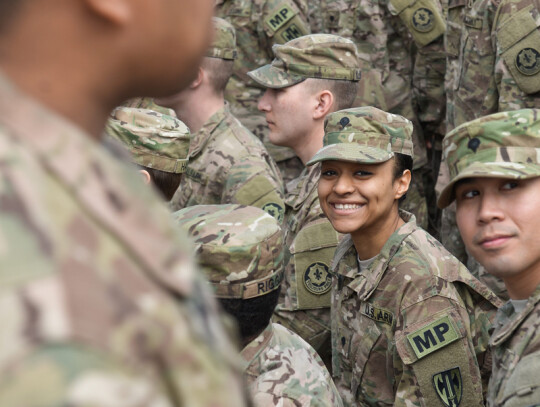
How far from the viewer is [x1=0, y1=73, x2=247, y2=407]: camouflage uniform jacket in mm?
593

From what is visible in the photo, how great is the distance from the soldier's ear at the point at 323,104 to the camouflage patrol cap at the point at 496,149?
192cm

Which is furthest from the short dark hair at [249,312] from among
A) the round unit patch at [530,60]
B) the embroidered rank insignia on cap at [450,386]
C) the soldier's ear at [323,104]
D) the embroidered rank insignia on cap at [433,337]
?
the round unit patch at [530,60]

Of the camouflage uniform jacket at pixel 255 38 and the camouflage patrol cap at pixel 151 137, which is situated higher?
the camouflage patrol cap at pixel 151 137

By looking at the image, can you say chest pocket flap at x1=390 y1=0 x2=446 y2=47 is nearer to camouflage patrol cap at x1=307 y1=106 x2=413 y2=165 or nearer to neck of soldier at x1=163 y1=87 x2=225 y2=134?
neck of soldier at x1=163 y1=87 x2=225 y2=134

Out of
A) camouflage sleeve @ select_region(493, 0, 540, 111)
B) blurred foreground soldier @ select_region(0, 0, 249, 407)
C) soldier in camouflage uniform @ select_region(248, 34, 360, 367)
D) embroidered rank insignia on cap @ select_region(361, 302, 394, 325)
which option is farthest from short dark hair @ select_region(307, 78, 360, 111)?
blurred foreground soldier @ select_region(0, 0, 249, 407)

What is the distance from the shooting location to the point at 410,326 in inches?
108

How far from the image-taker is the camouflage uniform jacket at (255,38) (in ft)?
18.9

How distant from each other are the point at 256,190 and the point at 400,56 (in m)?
3.09

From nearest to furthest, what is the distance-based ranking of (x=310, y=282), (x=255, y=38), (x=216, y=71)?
1. (x=310, y=282)
2. (x=216, y=71)
3. (x=255, y=38)

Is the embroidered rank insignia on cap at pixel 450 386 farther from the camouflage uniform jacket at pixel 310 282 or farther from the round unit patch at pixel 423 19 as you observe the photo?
the round unit patch at pixel 423 19

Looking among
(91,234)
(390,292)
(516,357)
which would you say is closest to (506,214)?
(516,357)

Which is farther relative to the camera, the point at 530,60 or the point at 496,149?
the point at 530,60

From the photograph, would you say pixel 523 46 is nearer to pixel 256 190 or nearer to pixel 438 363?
pixel 256 190

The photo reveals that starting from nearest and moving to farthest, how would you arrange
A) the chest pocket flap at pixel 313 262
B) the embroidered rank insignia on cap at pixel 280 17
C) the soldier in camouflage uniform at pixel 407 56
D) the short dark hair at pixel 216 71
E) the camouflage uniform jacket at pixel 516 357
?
the camouflage uniform jacket at pixel 516 357 < the chest pocket flap at pixel 313 262 < the short dark hair at pixel 216 71 < the embroidered rank insignia on cap at pixel 280 17 < the soldier in camouflage uniform at pixel 407 56
